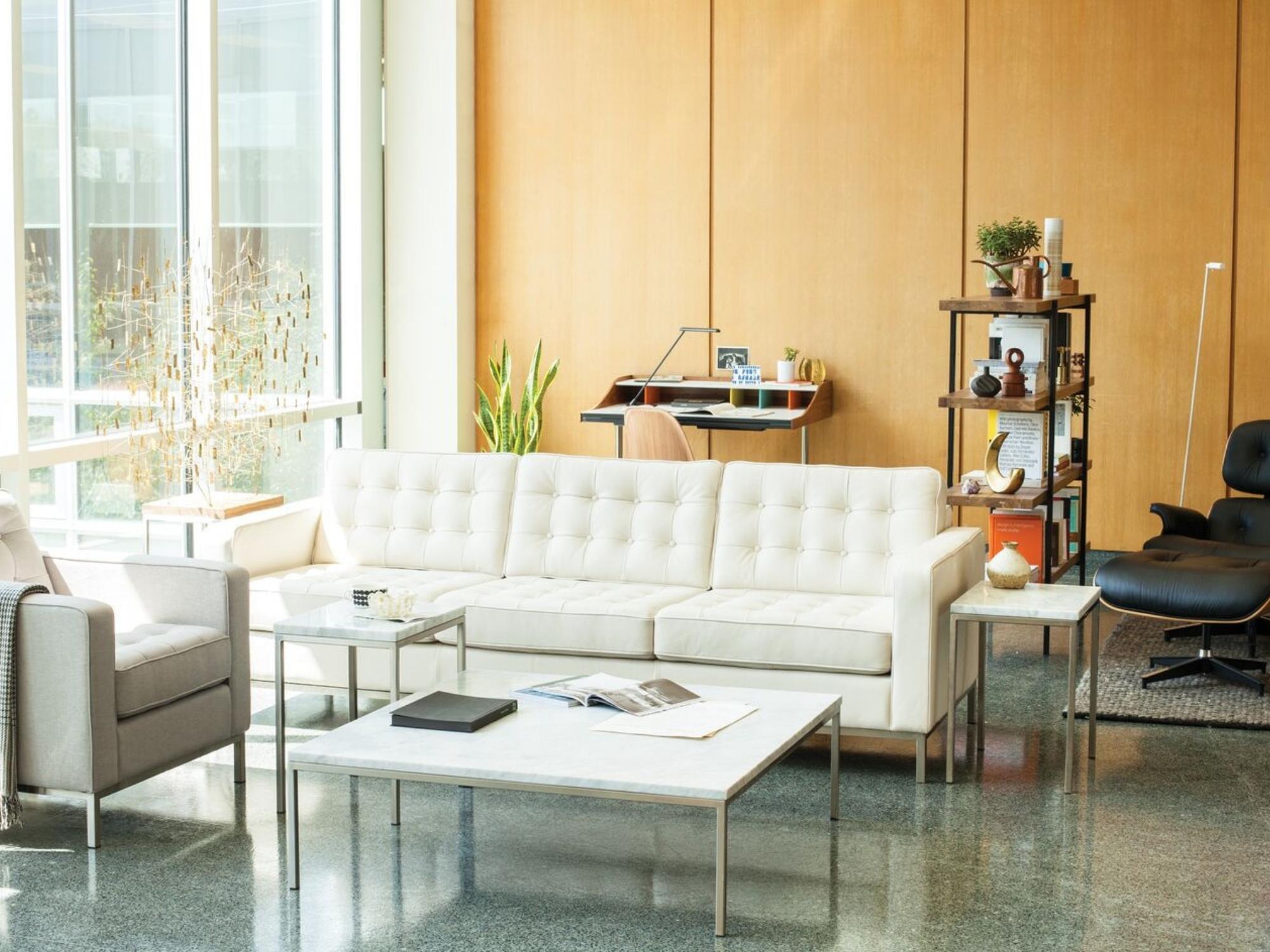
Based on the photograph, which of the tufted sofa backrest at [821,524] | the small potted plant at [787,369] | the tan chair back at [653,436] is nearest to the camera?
the tufted sofa backrest at [821,524]

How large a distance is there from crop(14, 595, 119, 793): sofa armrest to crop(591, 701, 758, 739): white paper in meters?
1.31

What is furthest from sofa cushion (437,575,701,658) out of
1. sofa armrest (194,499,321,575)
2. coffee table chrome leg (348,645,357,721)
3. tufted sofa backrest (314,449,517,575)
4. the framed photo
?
the framed photo

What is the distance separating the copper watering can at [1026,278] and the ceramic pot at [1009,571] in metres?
1.39

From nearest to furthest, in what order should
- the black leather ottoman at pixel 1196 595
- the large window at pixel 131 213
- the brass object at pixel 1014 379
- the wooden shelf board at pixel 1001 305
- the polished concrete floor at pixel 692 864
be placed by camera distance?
the polished concrete floor at pixel 692 864 < the black leather ottoman at pixel 1196 595 < the wooden shelf board at pixel 1001 305 < the brass object at pixel 1014 379 < the large window at pixel 131 213

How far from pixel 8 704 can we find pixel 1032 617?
9.25 feet

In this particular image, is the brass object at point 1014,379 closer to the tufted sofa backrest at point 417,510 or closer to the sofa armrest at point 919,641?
the sofa armrest at point 919,641

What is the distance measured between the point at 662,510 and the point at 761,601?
625 millimetres

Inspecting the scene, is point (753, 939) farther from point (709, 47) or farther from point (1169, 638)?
point (709, 47)

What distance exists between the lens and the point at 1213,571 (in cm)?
557

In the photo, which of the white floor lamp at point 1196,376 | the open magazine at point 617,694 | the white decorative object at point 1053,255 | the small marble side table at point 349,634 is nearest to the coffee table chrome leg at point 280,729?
the small marble side table at point 349,634

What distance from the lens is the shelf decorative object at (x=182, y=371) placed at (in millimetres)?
6547

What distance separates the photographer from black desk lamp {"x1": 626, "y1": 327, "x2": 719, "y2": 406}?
8461 mm

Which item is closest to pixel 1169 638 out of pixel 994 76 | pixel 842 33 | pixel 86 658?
Result: pixel 994 76

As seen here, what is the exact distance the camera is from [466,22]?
8883mm
